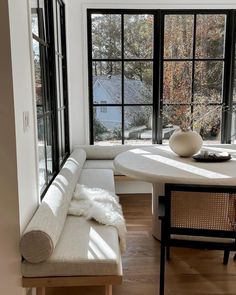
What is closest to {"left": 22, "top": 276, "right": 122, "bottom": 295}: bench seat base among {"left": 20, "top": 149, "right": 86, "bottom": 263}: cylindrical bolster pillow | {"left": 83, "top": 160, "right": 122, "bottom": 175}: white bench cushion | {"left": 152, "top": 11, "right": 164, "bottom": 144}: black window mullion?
{"left": 20, "top": 149, "right": 86, "bottom": 263}: cylindrical bolster pillow

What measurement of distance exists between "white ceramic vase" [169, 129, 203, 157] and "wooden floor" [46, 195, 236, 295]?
2.73 feet

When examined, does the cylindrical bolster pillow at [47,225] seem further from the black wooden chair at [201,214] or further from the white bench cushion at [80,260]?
the black wooden chair at [201,214]

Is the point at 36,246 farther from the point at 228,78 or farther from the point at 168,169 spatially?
the point at 228,78

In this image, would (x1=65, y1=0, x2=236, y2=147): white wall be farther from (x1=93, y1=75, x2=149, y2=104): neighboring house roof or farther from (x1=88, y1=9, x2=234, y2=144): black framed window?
(x1=93, y1=75, x2=149, y2=104): neighboring house roof

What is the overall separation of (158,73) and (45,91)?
6.14 feet

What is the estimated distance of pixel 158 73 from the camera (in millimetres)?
4234

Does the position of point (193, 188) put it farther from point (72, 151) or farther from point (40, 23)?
point (72, 151)

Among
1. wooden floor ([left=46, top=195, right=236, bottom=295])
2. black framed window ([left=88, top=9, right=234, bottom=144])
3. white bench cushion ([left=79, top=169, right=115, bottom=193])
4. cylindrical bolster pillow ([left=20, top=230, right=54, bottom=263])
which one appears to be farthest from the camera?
black framed window ([left=88, top=9, right=234, bottom=144])

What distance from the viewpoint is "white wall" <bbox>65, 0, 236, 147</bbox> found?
406 centimetres

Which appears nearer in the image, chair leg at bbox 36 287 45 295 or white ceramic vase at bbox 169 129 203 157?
chair leg at bbox 36 287 45 295

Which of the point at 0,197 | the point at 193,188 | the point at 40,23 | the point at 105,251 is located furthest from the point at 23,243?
the point at 40,23

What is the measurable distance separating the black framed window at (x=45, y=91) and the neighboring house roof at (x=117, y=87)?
101 centimetres

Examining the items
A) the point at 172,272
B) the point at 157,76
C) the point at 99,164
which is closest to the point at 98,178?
the point at 99,164

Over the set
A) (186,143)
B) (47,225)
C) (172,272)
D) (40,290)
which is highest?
(186,143)
